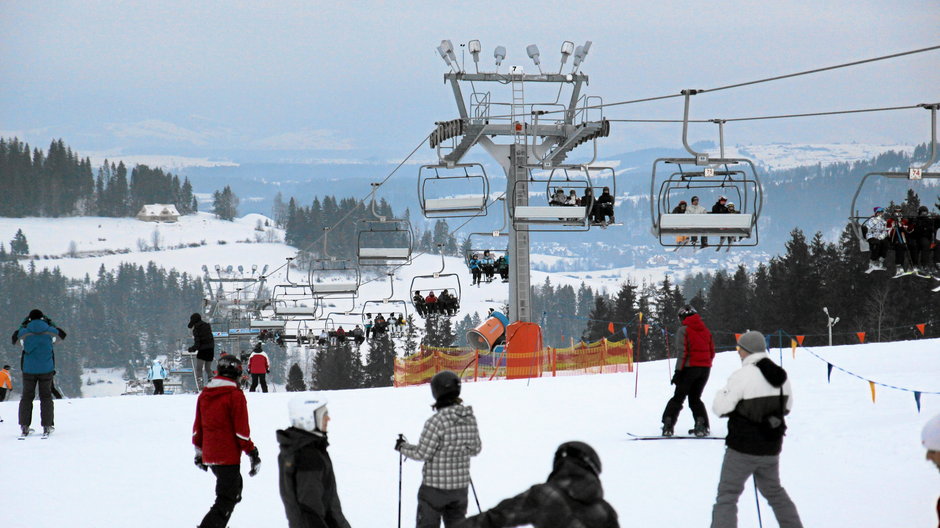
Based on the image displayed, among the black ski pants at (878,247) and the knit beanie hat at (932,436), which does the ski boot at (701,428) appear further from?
the knit beanie hat at (932,436)

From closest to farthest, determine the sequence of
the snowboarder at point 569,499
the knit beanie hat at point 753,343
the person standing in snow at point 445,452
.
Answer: the snowboarder at point 569,499, the person standing in snow at point 445,452, the knit beanie hat at point 753,343

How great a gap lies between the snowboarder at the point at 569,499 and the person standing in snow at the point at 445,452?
153 centimetres

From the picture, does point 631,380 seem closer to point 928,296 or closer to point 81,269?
point 928,296

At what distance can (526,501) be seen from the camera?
395 cm

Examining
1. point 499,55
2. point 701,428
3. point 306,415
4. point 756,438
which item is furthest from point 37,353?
point 499,55

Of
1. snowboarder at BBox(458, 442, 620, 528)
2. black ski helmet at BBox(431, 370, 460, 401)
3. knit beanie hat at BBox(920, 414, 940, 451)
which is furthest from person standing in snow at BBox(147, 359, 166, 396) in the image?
knit beanie hat at BBox(920, 414, 940, 451)

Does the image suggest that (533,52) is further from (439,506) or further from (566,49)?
(439,506)

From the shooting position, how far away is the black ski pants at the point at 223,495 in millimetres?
6418

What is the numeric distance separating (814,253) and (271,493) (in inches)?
2462

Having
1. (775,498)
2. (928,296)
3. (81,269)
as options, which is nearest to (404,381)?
(775,498)

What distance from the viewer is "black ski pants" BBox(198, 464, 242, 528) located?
253 inches

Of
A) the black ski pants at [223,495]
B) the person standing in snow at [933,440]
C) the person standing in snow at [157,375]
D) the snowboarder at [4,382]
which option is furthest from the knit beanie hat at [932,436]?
the person standing in snow at [157,375]

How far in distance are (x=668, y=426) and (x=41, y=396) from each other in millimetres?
7247

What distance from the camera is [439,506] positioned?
5.54 meters
